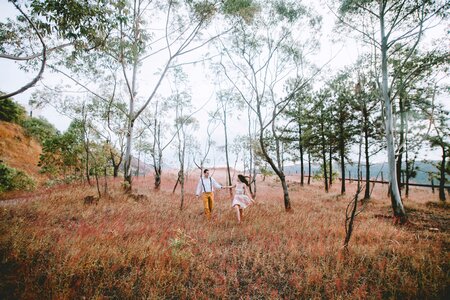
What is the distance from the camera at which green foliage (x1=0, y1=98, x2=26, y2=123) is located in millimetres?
21558

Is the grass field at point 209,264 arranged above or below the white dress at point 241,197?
below

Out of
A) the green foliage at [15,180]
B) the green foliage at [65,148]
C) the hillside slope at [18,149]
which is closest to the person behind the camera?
the green foliage at [15,180]

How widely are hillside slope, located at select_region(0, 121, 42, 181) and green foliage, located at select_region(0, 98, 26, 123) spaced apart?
25.9 inches

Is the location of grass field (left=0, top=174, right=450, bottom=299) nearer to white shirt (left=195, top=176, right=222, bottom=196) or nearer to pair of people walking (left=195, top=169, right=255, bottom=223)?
pair of people walking (left=195, top=169, right=255, bottom=223)

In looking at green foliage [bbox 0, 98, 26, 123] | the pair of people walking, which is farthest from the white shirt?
green foliage [bbox 0, 98, 26, 123]

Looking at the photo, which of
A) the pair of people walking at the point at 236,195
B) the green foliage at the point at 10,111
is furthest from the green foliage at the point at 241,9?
the green foliage at the point at 10,111

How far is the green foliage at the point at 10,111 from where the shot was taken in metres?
→ 21.6

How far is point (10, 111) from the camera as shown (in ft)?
73.9

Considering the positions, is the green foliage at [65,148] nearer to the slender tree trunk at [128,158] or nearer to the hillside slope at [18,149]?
the hillside slope at [18,149]

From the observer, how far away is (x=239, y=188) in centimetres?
809

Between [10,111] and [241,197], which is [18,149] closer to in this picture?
[10,111]

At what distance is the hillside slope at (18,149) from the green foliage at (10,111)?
0.66m

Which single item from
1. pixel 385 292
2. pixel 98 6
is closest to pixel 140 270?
pixel 385 292

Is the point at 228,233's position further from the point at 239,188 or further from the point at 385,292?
the point at 385,292
